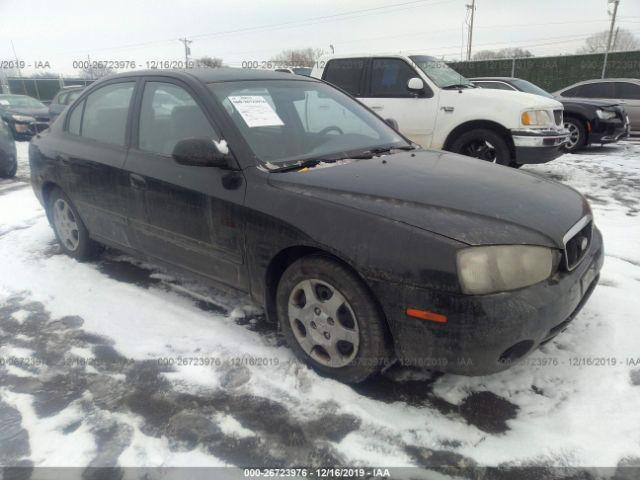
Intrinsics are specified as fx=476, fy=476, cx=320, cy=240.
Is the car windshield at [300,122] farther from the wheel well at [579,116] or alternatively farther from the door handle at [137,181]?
the wheel well at [579,116]

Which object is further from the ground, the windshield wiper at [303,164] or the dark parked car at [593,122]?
the windshield wiper at [303,164]

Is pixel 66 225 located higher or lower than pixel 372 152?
lower

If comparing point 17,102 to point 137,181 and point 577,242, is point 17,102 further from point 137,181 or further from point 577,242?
point 577,242

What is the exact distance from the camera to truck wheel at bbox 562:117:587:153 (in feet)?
31.1

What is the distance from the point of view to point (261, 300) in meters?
2.75

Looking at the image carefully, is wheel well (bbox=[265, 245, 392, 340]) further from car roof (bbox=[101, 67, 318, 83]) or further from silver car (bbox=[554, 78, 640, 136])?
silver car (bbox=[554, 78, 640, 136])

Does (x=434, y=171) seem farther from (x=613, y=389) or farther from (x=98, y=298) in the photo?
(x=98, y=298)

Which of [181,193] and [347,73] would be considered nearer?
[181,193]

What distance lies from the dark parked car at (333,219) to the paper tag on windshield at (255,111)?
0.01 metres

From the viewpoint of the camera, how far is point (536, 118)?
6.41m

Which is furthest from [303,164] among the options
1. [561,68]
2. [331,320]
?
[561,68]

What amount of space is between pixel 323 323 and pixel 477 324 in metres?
0.81

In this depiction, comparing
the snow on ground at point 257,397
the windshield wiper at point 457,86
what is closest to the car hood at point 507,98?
the windshield wiper at point 457,86

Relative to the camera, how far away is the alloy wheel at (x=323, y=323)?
2375mm
